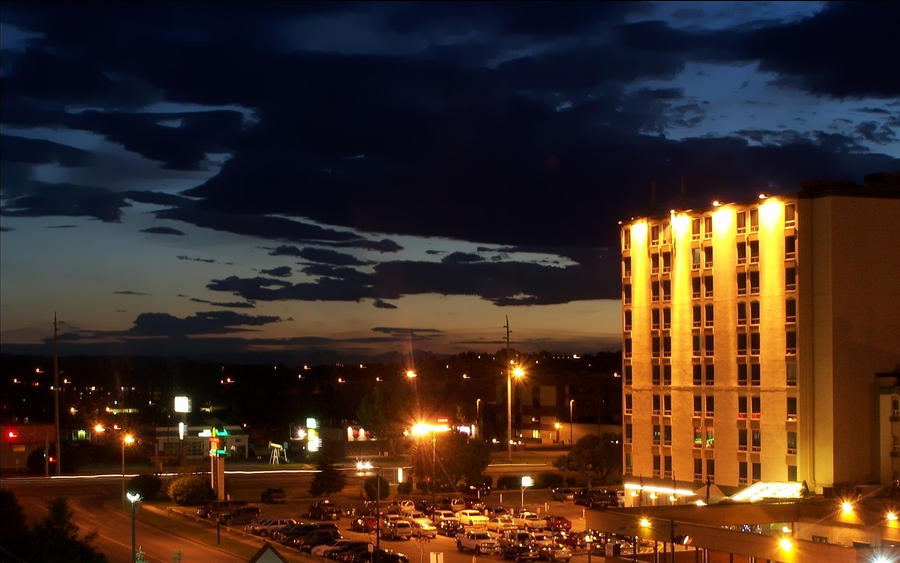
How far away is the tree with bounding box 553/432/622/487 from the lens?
90375 millimetres

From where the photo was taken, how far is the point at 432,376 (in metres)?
199

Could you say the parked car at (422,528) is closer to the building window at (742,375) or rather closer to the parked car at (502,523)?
the parked car at (502,523)

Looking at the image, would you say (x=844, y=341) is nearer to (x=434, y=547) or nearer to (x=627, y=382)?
(x=627, y=382)

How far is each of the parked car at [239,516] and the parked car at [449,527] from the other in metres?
11.2

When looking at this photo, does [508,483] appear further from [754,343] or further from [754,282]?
[754,282]

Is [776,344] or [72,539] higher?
[776,344]

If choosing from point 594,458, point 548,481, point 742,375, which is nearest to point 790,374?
point 742,375

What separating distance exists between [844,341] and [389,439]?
6310cm

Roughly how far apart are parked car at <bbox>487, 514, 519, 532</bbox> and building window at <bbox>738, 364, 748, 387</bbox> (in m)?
15.3

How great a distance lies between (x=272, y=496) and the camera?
3189 inches

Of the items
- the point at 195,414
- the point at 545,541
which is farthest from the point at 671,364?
the point at 195,414

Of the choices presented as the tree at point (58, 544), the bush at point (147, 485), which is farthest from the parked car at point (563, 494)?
the tree at point (58, 544)

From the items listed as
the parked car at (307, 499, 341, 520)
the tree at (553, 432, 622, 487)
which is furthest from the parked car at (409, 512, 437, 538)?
the tree at (553, 432, 622, 487)

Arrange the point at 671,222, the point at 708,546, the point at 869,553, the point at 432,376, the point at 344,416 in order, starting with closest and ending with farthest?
the point at 869,553 < the point at 708,546 < the point at 671,222 < the point at 344,416 < the point at 432,376
